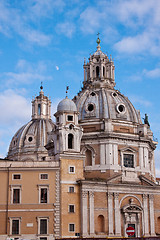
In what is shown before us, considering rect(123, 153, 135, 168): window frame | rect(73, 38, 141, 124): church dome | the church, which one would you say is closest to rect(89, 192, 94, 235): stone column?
the church

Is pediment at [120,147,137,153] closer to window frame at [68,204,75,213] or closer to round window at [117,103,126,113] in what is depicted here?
round window at [117,103,126,113]

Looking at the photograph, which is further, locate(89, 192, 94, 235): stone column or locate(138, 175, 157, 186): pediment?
locate(138, 175, 157, 186): pediment

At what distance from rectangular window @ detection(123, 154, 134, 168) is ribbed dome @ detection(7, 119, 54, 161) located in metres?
24.6

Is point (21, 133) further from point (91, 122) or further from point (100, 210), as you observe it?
point (100, 210)

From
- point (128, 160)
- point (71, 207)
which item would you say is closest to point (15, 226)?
point (71, 207)

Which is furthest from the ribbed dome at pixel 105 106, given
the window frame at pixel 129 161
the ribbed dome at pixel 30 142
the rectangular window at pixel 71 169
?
the ribbed dome at pixel 30 142

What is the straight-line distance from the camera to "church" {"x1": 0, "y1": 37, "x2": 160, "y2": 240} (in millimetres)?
48312

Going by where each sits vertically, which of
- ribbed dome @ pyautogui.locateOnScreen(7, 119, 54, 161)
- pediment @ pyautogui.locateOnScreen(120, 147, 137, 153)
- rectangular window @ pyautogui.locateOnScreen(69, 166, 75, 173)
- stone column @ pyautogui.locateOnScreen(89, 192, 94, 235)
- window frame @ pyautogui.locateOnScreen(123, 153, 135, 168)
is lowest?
stone column @ pyautogui.locateOnScreen(89, 192, 94, 235)

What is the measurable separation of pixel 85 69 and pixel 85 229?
31240 mm

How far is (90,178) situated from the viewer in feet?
186

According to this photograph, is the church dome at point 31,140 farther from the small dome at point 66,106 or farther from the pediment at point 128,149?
the small dome at point 66,106

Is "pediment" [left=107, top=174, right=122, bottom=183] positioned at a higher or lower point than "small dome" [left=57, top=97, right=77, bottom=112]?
lower

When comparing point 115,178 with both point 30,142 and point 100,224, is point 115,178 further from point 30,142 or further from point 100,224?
point 30,142

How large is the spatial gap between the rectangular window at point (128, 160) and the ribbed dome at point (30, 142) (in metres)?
24.6
